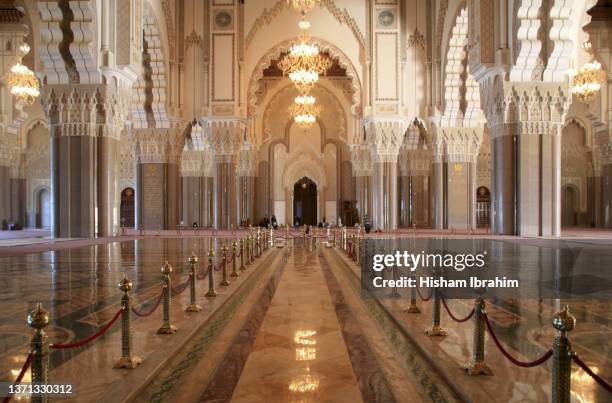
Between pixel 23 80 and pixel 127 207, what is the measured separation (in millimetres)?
Result: 10439

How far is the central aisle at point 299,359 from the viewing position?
2.49 m

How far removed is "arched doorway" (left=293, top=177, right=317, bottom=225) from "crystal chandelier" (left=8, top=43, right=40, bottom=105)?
12765mm

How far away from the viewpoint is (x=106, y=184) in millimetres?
10781

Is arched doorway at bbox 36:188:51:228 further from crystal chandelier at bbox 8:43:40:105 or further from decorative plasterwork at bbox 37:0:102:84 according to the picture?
decorative plasterwork at bbox 37:0:102:84

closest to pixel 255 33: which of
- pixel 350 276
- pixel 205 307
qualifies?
pixel 350 276

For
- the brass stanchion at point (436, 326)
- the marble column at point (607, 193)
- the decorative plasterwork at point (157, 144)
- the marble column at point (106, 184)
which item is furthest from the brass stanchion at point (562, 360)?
the marble column at point (607, 193)

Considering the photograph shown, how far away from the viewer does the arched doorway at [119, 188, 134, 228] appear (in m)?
23.9

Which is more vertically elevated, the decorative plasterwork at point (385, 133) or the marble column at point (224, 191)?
the decorative plasterwork at point (385, 133)

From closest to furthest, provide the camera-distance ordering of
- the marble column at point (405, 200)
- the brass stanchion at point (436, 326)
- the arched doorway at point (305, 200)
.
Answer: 1. the brass stanchion at point (436, 326)
2. the marble column at point (405, 200)
3. the arched doorway at point (305, 200)

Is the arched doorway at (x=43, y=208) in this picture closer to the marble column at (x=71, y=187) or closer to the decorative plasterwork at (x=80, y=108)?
the marble column at (x=71, y=187)

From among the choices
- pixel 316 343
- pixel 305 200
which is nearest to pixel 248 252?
pixel 316 343

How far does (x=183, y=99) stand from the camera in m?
16.0

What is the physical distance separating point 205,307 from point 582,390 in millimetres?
2761

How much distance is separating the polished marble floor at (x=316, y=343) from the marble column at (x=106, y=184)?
198 inches
